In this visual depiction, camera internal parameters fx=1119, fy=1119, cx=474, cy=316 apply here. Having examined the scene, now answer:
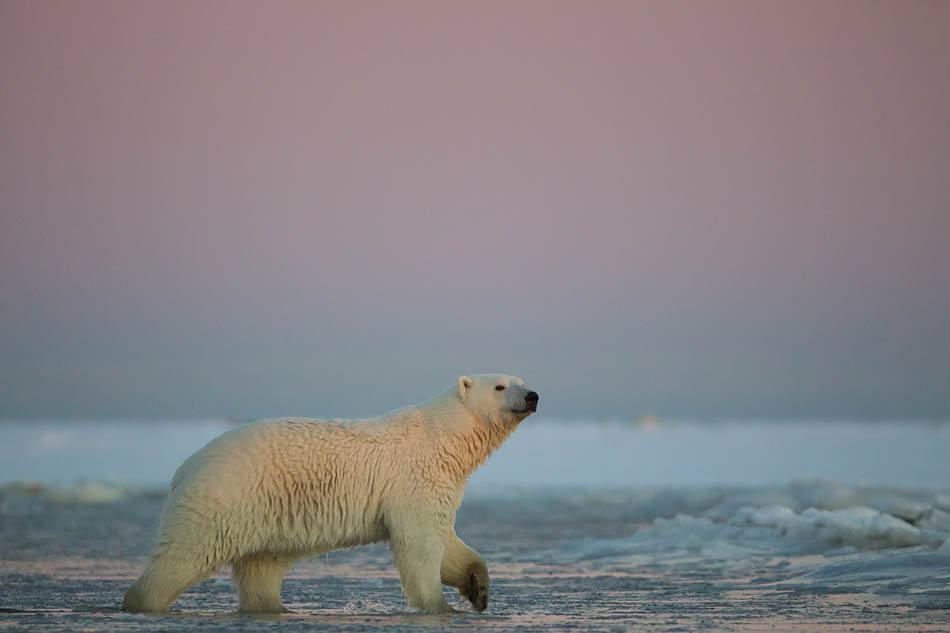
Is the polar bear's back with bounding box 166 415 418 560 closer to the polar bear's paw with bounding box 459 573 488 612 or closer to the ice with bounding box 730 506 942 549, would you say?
the polar bear's paw with bounding box 459 573 488 612

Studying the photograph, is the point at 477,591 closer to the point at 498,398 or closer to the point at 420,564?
the point at 420,564

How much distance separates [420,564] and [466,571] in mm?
797

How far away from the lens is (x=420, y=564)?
9.52 meters

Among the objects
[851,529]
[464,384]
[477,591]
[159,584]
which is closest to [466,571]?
[477,591]

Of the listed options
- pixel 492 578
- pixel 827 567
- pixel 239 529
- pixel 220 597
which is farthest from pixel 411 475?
pixel 827 567

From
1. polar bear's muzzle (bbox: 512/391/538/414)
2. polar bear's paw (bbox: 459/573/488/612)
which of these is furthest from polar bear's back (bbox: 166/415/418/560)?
polar bear's muzzle (bbox: 512/391/538/414)

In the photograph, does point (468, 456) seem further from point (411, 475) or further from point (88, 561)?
point (88, 561)

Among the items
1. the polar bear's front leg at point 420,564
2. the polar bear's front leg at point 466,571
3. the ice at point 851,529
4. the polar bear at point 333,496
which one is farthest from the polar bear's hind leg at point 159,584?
the ice at point 851,529

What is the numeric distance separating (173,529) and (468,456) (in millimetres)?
2687

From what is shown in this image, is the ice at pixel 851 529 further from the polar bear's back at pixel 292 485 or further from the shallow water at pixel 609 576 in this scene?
the polar bear's back at pixel 292 485

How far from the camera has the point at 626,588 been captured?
11672 millimetres

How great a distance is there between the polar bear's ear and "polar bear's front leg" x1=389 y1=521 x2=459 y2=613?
52.7 inches

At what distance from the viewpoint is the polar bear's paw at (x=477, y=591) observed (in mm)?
10133

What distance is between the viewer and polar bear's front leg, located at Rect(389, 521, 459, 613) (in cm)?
948
